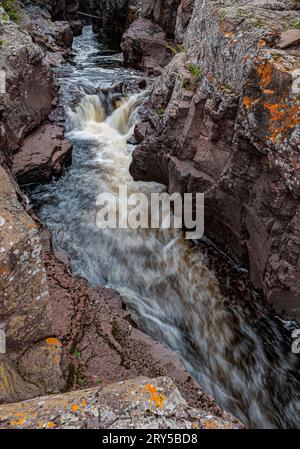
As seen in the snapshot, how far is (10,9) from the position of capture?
13094 millimetres

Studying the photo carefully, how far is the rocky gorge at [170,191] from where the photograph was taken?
245 cm

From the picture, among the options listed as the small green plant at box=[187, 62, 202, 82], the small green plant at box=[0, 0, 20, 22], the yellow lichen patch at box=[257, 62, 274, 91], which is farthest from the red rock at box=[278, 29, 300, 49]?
the small green plant at box=[0, 0, 20, 22]

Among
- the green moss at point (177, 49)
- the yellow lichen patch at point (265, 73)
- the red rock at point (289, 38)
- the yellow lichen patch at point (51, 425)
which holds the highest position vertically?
the red rock at point (289, 38)

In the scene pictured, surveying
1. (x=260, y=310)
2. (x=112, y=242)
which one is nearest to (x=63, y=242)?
(x=112, y=242)

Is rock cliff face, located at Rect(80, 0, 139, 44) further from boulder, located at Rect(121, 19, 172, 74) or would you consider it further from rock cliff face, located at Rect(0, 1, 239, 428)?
rock cliff face, located at Rect(0, 1, 239, 428)

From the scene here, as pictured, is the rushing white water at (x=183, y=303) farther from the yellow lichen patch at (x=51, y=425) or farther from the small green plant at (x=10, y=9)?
the small green plant at (x=10, y=9)

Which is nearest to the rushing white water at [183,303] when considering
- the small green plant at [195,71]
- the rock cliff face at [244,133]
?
the rock cliff face at [244,133]

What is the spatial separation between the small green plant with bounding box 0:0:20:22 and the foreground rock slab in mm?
14492

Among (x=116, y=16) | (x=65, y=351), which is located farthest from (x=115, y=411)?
(x=116, y=16)

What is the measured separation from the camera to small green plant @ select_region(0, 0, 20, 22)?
12680 mm

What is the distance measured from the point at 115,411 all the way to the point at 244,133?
5.38m

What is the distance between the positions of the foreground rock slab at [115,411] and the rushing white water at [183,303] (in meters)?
3.27

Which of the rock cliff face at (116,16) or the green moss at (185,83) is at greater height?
the rock cliff face at (116,16)

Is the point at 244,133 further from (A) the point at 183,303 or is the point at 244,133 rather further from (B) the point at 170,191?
(A) the point at 183,303
